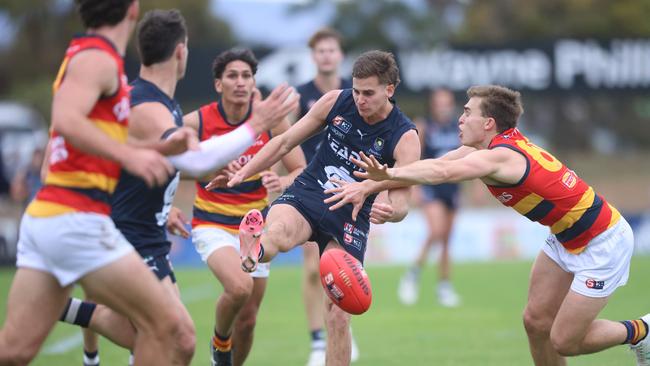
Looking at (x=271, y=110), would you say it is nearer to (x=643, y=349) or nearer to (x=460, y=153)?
(x=460, y=153)

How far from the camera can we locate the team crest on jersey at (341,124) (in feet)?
23.0

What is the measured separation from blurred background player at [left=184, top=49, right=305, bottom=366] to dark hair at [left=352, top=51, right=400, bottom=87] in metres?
1.35

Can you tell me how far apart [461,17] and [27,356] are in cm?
3547

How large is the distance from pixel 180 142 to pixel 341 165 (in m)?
2.02

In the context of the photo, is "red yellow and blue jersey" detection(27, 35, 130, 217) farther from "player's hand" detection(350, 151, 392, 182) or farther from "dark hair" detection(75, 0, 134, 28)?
"player's hand" detection(350, 151, 392, 182)

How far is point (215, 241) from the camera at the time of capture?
7711 millimetres

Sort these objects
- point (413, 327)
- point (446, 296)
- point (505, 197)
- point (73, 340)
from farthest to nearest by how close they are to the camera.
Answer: point (446, 296) < point (413, 327) < point (73, 340) < point (505, 197)

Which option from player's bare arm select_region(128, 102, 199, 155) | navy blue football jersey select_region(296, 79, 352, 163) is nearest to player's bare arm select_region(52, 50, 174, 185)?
player's bare arm select_region(128, 102, 199, 155)

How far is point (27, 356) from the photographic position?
5.13 meters

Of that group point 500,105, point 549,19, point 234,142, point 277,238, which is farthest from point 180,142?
point 549,19

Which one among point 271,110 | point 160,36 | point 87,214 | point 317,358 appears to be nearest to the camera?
point 87,214

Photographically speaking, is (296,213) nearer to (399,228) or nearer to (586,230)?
(586,230)

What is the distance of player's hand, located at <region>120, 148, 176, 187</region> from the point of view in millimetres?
4930

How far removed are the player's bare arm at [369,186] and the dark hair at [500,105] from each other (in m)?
0.57
